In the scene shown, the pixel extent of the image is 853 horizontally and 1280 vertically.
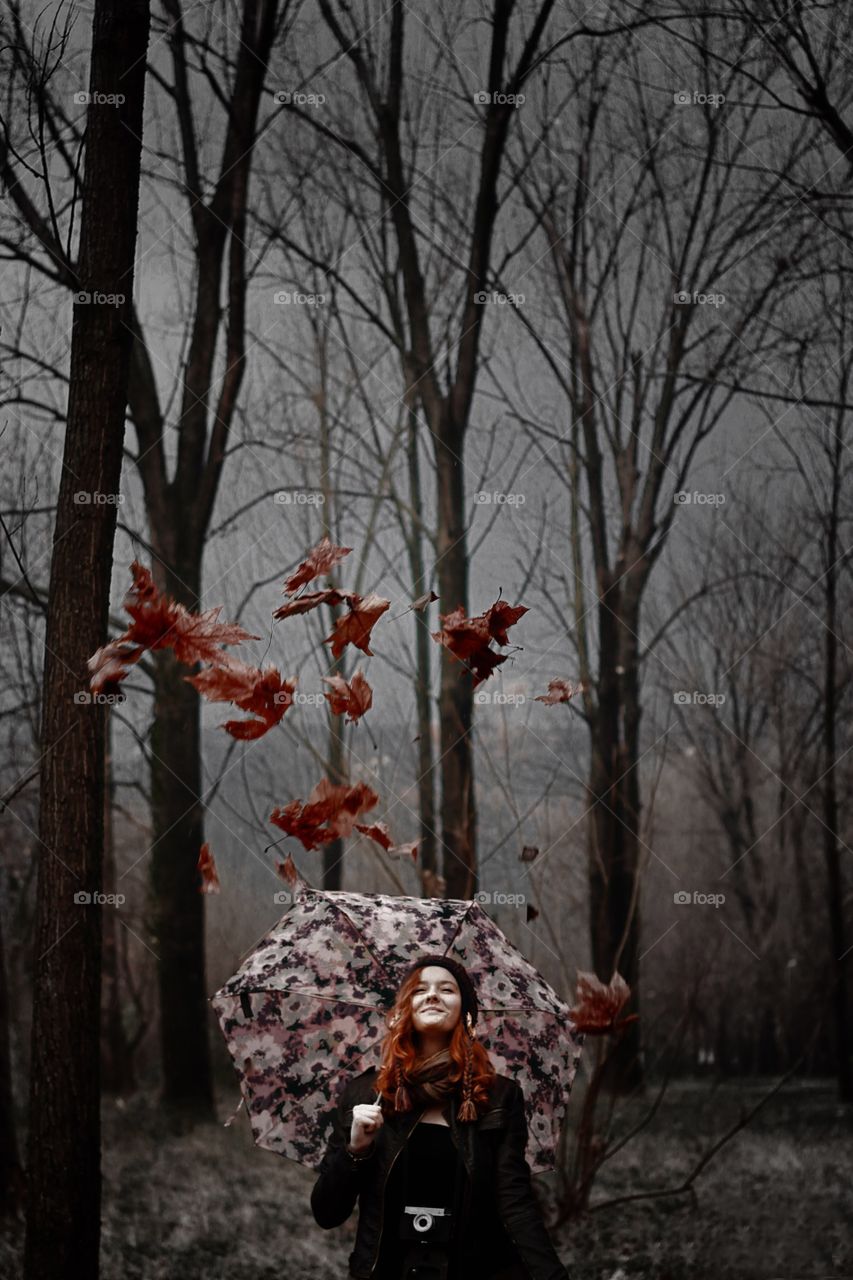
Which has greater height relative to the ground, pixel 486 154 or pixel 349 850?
pixel 486 154

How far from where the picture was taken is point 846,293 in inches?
203

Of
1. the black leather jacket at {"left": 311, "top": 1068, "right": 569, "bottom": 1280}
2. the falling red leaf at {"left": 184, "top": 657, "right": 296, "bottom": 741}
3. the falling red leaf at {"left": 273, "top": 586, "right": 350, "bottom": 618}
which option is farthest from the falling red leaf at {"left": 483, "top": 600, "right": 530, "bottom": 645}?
the black leather jacket at {"left": 311, "top": 1068, "right": 569, "bottom": 1280}

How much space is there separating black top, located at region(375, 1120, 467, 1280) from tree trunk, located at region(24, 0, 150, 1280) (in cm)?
139

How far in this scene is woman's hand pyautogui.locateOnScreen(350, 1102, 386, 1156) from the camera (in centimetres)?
235

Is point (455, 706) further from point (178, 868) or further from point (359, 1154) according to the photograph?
point (359, 1154)

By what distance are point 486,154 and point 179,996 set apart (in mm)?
3795

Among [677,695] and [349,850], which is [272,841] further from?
[677,695]

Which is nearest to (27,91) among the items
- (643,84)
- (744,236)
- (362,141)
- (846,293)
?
(362,141)

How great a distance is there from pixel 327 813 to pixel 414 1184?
79.2 inches

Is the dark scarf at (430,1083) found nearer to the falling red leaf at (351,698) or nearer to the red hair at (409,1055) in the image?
the red hair at (409,1055)

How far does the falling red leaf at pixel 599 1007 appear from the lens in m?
4.12

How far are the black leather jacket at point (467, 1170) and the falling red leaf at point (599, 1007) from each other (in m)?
1.58

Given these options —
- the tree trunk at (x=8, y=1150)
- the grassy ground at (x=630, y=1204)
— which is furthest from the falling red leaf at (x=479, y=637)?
the tree trunk at (x=8, y=1150)

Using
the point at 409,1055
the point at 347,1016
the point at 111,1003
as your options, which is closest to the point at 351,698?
the point at 347,1016
